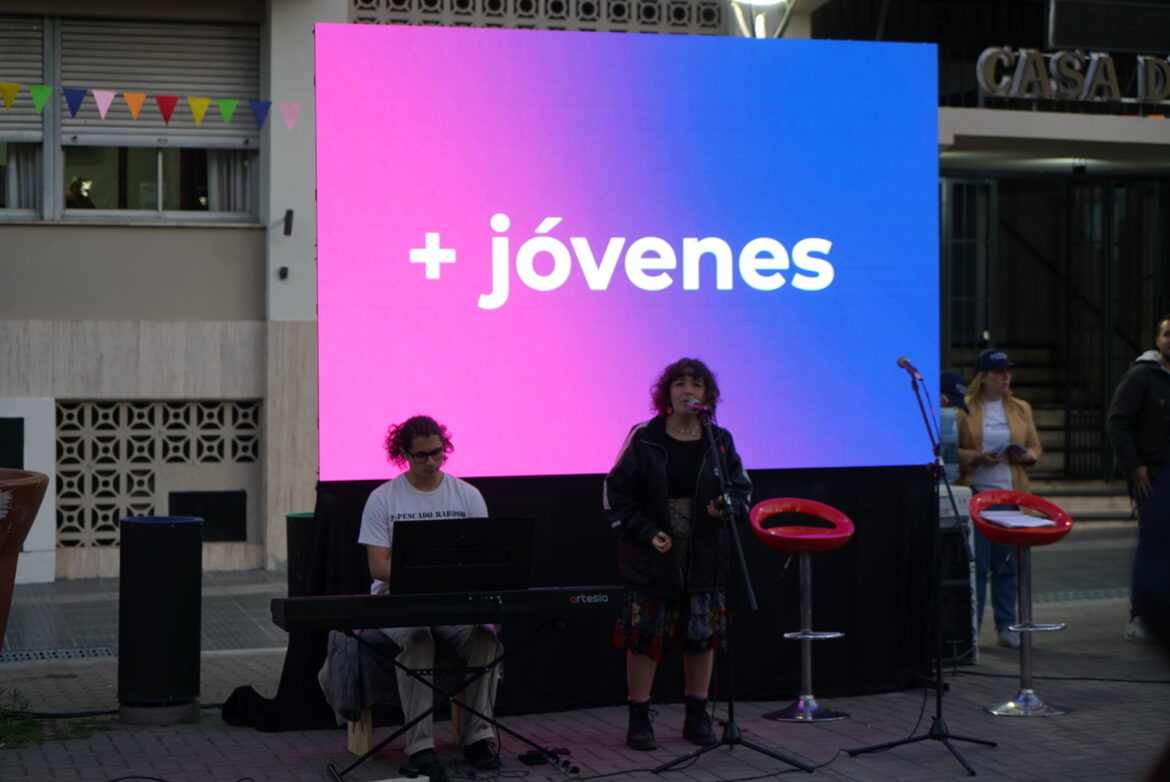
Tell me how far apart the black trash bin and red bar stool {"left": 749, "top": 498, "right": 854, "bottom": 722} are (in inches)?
114

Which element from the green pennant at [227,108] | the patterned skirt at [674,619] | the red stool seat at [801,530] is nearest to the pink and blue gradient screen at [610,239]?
the red stool seat at [801,530]

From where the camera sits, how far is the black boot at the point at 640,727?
7145mm

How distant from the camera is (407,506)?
695 centimetres

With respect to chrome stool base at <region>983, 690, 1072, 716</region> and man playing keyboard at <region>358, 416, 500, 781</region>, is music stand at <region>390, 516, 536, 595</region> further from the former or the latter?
chrome stool base at <region>983, 690, 1072, 716</region>

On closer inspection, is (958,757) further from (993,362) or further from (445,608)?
(993,362)

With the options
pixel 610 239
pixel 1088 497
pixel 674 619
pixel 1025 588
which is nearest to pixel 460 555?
pixel 674 619

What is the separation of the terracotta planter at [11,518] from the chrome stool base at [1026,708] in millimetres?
4936

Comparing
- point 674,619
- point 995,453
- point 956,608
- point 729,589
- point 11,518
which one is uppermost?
point 995,453

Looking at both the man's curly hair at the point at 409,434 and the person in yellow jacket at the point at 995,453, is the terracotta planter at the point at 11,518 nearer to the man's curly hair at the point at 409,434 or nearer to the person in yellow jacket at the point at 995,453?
the man's curly hair at the point at 409,434

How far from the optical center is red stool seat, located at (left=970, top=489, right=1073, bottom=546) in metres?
7.79

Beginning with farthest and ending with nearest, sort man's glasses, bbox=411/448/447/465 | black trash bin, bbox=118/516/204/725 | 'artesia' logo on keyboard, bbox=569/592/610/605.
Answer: black trash bin, bbox=118/516/204/725
man's glasses, bbox=411/448/447/465
'artesia' logo on keyboard, bbox=569/592/610/605

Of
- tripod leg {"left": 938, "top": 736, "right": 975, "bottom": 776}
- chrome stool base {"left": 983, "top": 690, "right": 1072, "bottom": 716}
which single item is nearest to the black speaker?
chrome stool base {"left": 983, "top": 690, "right": 1072, "bottom": 716}

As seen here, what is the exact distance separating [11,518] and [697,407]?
Result: 3.23 m

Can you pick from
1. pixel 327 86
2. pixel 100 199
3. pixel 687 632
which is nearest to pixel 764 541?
pixel 687 632
